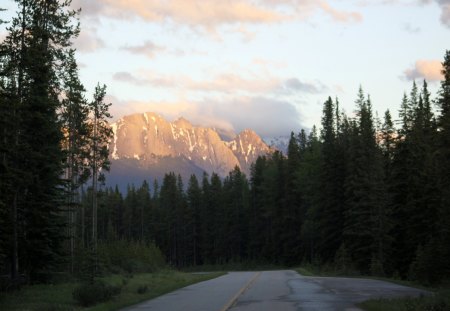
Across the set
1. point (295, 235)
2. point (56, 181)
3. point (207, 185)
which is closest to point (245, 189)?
point (207, 185)

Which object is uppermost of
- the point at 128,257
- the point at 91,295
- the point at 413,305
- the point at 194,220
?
the point at 194,220

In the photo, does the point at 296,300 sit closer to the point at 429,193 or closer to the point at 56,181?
the point at 56,181

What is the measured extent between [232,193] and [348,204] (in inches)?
2104

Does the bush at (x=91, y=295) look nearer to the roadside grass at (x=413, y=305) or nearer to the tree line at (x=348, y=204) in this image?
the roadside grass at (x=413, y=305)

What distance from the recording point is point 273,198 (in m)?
88.1

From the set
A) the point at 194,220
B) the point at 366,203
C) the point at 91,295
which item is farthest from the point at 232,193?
the point at 91,295

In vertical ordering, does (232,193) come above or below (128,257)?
above

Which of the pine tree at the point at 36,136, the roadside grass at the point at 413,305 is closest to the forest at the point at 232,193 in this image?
the pine tree at the point at 36,136

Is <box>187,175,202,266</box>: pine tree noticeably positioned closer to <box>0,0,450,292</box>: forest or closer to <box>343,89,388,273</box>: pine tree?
<box>0,0,450,292</box>: forest

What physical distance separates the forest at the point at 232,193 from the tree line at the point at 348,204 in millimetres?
183

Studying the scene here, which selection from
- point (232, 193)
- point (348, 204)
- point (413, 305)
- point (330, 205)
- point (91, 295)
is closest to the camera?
point (413, 305)

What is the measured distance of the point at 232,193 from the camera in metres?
108

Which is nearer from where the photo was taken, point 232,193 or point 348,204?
point 348,204

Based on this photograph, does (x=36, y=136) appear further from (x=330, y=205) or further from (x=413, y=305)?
(x=330, y=205)
